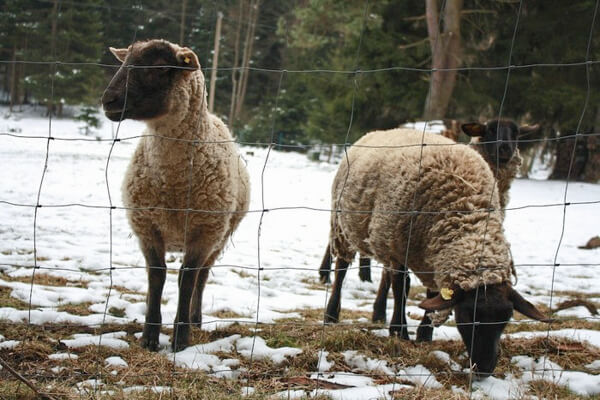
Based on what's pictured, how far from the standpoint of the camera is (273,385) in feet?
9.48

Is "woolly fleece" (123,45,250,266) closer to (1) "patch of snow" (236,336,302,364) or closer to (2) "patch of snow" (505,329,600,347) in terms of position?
(1) "patch of snow" (236,336,302,364)

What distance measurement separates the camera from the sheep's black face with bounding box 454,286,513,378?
333 centimetres

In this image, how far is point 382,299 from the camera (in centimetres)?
479

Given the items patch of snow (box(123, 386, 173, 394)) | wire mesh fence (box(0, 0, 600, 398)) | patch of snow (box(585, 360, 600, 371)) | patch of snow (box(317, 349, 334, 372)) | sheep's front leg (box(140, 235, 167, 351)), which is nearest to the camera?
patch of snow (box(123, 386, 173, 394))

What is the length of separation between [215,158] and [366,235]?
151 cm

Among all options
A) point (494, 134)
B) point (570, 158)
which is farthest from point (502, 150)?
point (570, 158)

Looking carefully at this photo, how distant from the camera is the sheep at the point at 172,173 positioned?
142 inches

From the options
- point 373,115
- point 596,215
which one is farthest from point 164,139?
point 373,115

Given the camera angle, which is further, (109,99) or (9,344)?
(109,99)

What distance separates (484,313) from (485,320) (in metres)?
0.05

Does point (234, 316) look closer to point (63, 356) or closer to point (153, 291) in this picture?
point (153, 291)

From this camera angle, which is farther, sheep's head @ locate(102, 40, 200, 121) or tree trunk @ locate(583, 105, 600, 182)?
tree trunk @ locate(583, 105, 600, 182)

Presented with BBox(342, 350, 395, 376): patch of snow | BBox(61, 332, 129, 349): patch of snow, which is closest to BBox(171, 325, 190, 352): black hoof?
BBox(61, 332, 129, 349): patch of snow

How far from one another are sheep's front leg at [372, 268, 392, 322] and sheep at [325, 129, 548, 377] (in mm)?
99
